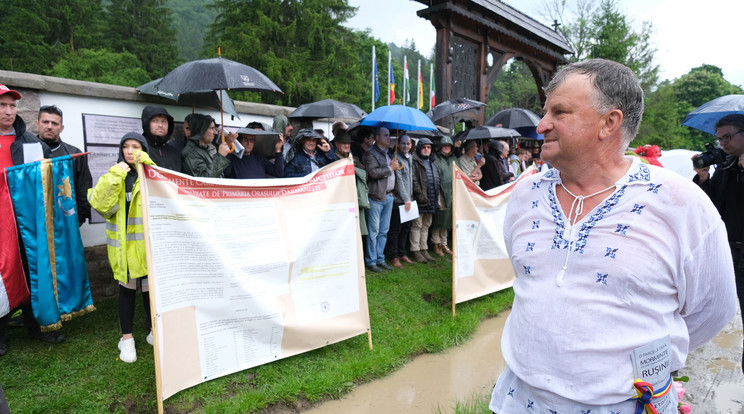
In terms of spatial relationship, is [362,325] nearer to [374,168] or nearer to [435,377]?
[435,377]

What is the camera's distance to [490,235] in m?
5.67

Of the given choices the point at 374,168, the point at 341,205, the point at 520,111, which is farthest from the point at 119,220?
the point at 520,111

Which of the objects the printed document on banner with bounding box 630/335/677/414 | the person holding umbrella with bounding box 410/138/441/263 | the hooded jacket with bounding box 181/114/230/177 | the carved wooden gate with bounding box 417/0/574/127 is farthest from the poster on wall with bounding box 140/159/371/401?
the carved wooden gate with bounding box 417/0/574/127

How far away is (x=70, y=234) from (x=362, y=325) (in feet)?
8.87

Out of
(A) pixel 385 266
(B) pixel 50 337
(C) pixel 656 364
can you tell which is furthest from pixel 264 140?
(C) pixel 656 364

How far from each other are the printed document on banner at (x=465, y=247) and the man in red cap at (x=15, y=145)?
4092 mm

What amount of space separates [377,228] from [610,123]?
491 centimetres

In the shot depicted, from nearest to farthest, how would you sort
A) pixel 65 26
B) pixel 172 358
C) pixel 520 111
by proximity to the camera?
pixel 172 358
pixel 520 111
pixel 65 26

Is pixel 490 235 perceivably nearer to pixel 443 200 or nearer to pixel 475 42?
pixel 443 200

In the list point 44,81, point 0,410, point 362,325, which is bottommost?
point 362,325

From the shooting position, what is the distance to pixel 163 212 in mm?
2988

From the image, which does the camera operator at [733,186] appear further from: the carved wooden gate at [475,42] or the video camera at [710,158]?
the carved wooden gate at [475,42]

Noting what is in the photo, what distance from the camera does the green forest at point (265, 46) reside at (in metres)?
22.9

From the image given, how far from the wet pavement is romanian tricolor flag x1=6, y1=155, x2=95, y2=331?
2345mm
